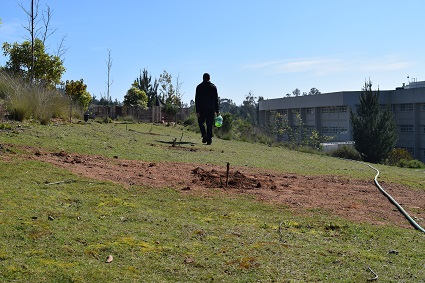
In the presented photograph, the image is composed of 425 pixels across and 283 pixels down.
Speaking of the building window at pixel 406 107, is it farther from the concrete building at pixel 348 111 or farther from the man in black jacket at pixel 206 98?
the man in black jacket at pixel 206 98

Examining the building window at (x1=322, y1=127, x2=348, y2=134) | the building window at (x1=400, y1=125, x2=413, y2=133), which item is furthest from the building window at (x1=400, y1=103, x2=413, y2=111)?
the building window at (x1=322, y1=127, x2=348, y2=134)

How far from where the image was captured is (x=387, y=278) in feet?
14.3

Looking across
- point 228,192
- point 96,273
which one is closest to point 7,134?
point 228,192

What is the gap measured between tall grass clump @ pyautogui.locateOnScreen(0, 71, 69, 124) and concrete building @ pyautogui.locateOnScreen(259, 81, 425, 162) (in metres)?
41.0

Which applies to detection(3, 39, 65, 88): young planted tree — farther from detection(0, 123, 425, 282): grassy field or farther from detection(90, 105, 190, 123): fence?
detection(0, 123, 425, 282): grassy field

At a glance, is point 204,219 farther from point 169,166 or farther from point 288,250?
point 169,166

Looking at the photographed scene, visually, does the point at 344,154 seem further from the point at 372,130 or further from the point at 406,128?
the point at 406,128

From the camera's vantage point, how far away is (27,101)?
655 inches

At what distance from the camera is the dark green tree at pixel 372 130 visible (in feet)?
146

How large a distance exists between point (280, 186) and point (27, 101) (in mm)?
10559

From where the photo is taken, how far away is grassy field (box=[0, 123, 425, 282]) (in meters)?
4.21

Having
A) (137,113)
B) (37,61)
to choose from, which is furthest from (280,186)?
(137,113)

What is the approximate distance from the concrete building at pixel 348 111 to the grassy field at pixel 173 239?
169ft

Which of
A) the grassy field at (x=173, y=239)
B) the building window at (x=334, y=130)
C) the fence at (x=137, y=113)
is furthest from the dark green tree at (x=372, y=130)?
the grassy field at (x=173, y=239)
